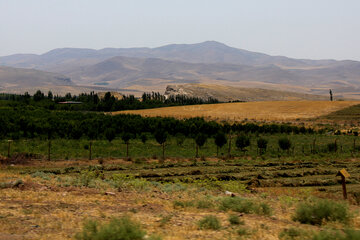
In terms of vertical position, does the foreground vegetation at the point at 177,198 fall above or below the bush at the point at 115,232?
below

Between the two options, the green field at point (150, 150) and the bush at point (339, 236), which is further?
the green field at point (150, 150)

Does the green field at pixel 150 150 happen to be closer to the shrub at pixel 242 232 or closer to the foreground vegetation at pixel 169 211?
the foreground vegetation at pixel 169 211

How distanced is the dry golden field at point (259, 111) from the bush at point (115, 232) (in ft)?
260

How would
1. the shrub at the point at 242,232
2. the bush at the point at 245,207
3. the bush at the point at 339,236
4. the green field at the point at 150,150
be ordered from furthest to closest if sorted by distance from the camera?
the green field at the point at 150,150 → the bush at the point at 245,207 → the shrub at the point at 242,232 → the bush at the point at 339,236

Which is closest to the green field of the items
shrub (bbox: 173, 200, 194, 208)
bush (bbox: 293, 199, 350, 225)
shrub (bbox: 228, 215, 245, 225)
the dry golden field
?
shrub (bbox: 173, 200, 194, 208)

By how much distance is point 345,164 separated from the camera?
30.1m

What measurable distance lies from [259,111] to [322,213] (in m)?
92.4

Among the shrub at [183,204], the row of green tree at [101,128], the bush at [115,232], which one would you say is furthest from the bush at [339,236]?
the row of green tree at [101,128]

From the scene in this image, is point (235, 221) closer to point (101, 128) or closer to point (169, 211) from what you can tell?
point (169, 211)

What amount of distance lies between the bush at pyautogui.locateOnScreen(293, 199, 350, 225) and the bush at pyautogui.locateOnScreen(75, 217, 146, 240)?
5.12 metres

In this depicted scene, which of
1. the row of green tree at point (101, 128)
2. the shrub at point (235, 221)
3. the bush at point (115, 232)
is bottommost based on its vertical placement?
the row of green tree at point (101, 128)

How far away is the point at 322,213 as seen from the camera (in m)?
11.8

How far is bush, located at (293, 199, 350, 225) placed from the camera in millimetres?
11719

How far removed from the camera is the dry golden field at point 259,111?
91.6m
